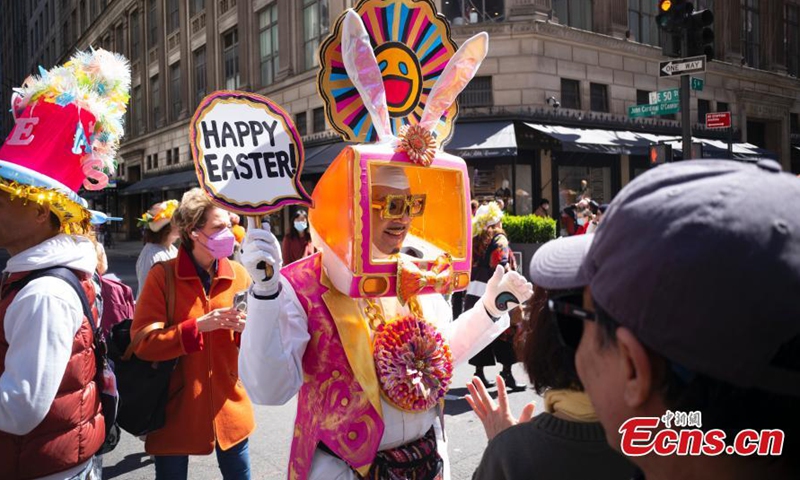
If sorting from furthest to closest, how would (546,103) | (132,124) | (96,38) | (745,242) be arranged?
(96,38)
(132,124)
(546,103)
(745,242)

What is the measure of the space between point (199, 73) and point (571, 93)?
17.9m

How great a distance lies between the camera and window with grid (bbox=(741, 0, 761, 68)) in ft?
72.5

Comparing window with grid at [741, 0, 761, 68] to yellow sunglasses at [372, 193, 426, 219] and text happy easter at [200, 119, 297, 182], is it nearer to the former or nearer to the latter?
yellow sunglasses at [372, 193, 426, 219]

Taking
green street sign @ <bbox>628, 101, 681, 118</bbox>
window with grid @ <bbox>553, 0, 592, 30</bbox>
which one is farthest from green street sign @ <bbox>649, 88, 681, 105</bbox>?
window with grid @ <bbox>553, 0, 592, 30</bbox>

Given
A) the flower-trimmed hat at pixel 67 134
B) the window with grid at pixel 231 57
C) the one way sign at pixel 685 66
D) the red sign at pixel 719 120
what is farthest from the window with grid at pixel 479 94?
the flower-trimmed hat at pixel 67 134

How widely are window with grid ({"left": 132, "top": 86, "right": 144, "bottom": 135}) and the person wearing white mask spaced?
2967 cm

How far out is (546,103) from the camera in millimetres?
16141

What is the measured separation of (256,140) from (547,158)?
582 inches

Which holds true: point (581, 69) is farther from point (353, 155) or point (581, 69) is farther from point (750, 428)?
point (750, 428)

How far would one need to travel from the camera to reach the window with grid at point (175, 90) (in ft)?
96.7

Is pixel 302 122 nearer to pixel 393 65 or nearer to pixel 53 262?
pixel 393 65

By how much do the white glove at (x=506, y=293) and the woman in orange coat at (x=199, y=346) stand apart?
48.2 inches

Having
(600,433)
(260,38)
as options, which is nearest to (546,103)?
(260,38)

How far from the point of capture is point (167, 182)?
27.6 meters
